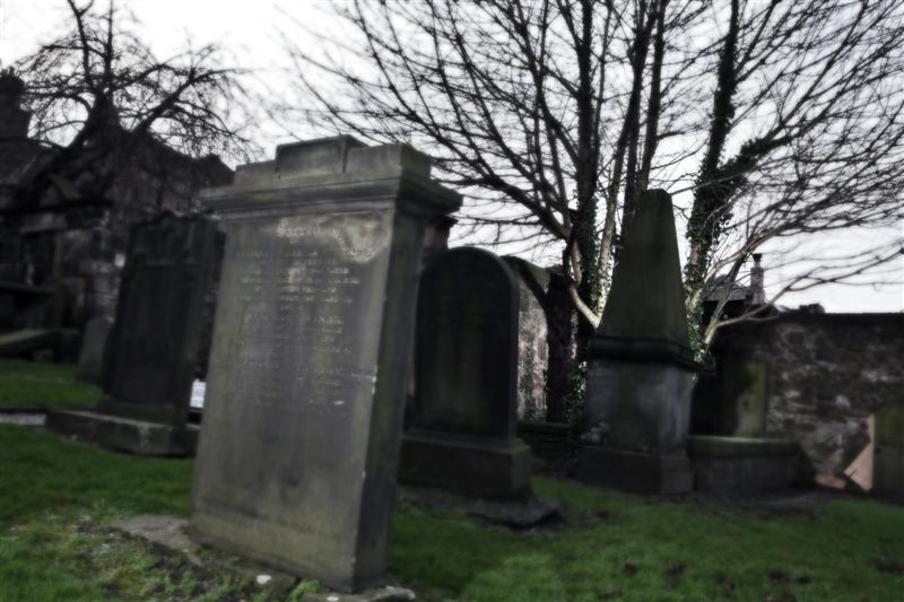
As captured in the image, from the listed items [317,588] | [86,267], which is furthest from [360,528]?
[86,267]

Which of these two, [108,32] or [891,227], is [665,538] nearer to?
[891,227]

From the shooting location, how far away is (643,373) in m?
7.23

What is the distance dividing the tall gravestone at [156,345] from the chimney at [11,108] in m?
7.29

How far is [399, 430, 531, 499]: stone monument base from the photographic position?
218 inches

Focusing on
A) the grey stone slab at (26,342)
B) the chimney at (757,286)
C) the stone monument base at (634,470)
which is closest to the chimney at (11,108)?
the grey stone slab at (26,342)

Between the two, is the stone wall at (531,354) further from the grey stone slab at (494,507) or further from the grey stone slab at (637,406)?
the grey stone slab at (494,507)

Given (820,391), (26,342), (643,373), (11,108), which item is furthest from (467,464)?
(11,108)

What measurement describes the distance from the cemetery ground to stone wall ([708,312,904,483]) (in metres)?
4.65

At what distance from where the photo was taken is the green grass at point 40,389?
7730mm

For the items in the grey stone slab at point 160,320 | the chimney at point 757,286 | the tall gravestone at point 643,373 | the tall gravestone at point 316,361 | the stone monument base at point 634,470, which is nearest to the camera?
the tall gravestone at point 316,361

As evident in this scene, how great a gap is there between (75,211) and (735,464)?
13.5m

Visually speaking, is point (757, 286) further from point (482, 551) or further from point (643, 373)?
point (482, 551)

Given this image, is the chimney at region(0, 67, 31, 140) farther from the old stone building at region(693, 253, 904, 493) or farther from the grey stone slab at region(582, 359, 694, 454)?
the old stone building at region(693, 253, 904, 493)

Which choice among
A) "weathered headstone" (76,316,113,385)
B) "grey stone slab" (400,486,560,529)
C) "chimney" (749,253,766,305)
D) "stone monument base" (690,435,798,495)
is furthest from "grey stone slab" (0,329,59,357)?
"chimney" (749,253,766,305)
